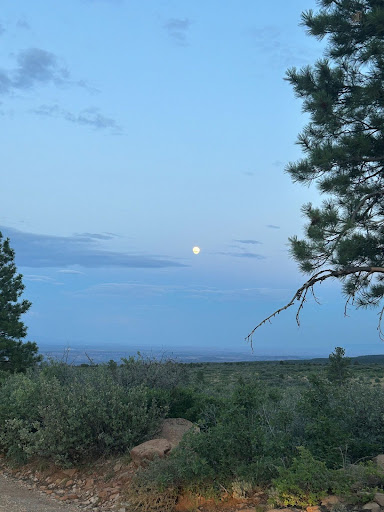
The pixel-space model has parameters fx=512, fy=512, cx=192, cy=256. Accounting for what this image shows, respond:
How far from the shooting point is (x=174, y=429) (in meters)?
9.77

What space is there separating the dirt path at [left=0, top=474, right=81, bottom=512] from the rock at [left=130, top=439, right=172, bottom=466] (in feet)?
3.64

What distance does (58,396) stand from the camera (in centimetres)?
936

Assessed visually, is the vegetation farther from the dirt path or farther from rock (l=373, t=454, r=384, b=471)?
the dirt path

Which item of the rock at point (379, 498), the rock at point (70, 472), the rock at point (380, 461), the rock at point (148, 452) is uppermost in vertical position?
the rock at point (380, 461)

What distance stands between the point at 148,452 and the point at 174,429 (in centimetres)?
185

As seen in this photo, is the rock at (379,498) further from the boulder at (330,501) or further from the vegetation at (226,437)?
the boulder at (330,501)

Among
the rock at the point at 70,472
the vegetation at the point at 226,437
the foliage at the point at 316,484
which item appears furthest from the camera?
the rock at the point at 70,472

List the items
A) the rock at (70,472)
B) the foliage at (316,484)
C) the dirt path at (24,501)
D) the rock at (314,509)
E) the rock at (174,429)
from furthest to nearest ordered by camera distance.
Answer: the rock at (174,429)
the rock at (70,472)
the dirt path at (24,501)
the foliage at (316,484)
the rock at (314,509)

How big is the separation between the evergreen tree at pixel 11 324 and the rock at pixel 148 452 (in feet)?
48.6

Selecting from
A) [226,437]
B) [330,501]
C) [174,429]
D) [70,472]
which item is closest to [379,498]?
[330,501]

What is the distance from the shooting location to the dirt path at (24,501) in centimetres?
725

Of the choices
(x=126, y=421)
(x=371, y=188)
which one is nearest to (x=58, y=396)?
(x=126, y=421)

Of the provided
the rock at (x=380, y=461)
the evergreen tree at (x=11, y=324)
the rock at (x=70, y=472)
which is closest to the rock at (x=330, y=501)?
the rock at (x=380, y=461)

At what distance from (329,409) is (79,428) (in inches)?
170
